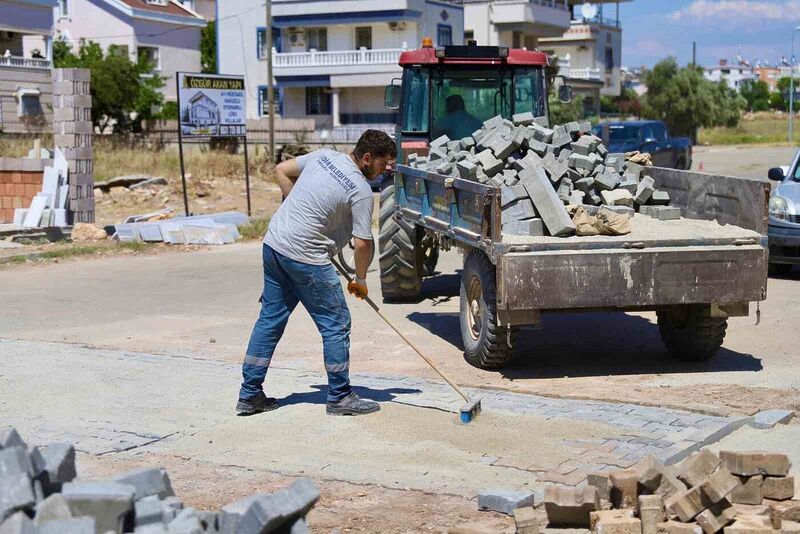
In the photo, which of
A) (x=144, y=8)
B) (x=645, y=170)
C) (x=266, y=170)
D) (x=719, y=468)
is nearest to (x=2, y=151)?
(x=266, y=170)

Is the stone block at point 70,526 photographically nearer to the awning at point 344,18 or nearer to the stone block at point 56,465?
the stone block at point 56,465

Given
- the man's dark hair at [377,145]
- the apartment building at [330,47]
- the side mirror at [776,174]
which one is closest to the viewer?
the man's dark hair at [377,145]

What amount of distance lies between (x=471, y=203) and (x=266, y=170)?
25.8 meters

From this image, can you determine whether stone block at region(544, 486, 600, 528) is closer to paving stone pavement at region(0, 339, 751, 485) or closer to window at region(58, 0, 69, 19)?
paving stone pavement at region(0, 339, 751, 485)

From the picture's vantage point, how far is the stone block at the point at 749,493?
5.46m

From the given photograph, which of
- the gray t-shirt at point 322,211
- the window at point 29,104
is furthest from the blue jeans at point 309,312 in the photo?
the window at point 29,104

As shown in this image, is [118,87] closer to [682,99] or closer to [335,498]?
[682,99]

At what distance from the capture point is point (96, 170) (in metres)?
31.9

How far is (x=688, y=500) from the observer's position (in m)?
5.19

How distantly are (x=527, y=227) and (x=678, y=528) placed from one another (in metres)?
4.62

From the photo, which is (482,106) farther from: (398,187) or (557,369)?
(557,369)

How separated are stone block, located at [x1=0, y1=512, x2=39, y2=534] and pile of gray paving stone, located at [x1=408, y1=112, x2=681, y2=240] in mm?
5760

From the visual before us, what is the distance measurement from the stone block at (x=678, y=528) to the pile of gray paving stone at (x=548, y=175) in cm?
435

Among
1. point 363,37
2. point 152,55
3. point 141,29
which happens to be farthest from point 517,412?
point 152,55
